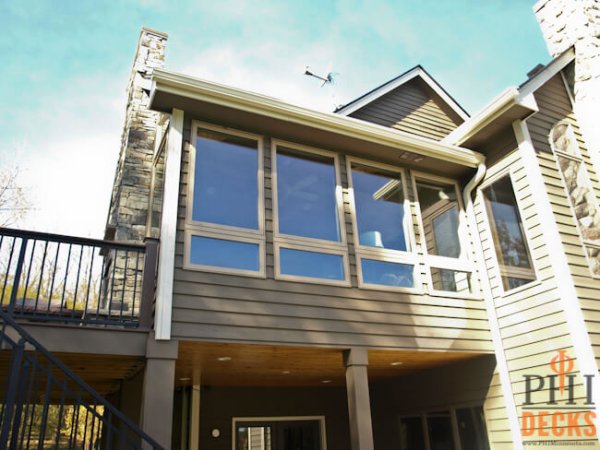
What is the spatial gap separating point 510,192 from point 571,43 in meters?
2.73

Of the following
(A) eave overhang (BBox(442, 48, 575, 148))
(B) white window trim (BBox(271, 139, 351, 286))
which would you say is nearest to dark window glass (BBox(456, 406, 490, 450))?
(B) white window trim (BBox(271, 139, 351, 286))

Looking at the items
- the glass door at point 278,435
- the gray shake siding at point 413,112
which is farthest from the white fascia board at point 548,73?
the glass door at point 278,435

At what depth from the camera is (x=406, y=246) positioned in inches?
→ 239

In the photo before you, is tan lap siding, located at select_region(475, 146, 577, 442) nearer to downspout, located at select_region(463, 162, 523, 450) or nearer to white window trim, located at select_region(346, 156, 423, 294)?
downspout, located at select_region(463, 162, 523, 450)

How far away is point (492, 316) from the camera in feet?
19.8

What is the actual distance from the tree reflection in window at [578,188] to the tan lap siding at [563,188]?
0.31ft

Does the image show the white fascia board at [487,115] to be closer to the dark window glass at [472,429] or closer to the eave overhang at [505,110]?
the eave overhang at [505,110]

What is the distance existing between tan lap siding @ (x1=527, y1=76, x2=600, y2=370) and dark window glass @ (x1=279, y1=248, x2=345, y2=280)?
266 centimetres

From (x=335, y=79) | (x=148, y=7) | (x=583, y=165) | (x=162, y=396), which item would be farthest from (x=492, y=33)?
(x=162, y=396)

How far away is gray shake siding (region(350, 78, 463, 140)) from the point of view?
7609 mm

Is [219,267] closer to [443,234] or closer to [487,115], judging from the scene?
[443,234]

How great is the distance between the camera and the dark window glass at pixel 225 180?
5129 mm

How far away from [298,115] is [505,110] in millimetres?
2596

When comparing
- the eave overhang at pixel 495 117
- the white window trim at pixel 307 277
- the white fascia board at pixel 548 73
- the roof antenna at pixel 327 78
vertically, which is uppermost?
the roof antenna at pixel 327 78
